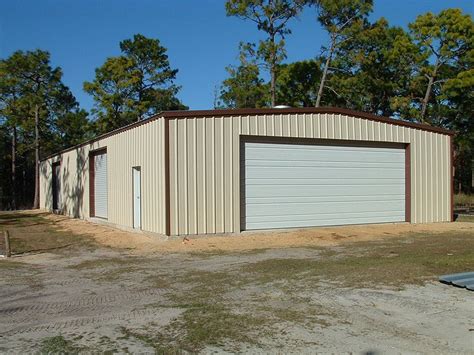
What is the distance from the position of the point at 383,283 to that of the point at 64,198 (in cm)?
2431

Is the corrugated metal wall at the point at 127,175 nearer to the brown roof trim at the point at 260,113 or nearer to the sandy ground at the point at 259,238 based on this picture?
the brown roof trim at the point at 260,113

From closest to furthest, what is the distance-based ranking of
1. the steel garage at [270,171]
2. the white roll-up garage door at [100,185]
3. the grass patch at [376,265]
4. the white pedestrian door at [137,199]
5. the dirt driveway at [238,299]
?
the dirt driveway at [238,299] → the grass patch at [376,265] → the steel garage at [270,171] → the white pedestrian door at [137,199] → the white roll-up garage door at [100,185]

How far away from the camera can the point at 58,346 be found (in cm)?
533

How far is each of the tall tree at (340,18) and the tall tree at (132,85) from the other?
621 inches

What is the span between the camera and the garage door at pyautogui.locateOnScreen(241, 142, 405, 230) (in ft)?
52.8

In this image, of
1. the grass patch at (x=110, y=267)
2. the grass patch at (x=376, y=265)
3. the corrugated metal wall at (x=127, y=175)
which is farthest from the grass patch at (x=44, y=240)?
the grass patch at (x=376, y=265)

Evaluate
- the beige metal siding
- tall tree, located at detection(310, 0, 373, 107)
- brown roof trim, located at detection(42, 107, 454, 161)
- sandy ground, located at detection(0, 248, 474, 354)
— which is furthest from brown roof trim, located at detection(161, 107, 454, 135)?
tall tree, located at detection(310, 0, 373, 107)

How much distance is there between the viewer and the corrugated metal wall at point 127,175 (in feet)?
49.2

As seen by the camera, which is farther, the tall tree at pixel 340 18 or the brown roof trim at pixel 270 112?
the tall tree at pixel 340 18

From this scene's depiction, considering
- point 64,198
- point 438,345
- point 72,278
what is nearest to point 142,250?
point 72,278

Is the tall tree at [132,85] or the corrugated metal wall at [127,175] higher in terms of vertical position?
the tall tree at [132,85]

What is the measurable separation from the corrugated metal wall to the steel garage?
4cm

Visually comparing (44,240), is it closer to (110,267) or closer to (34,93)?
(110,267)

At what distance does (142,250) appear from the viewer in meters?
13.3
